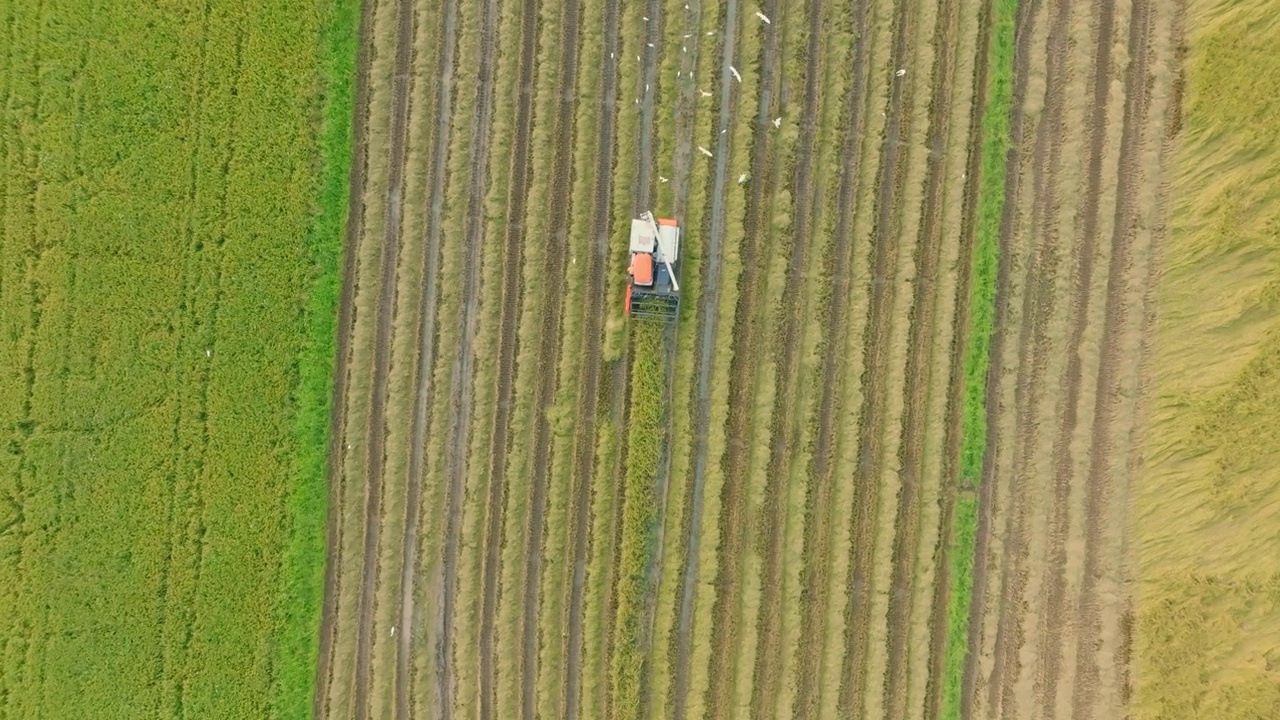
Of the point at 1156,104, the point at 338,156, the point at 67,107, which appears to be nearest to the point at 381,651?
the point at 338,156

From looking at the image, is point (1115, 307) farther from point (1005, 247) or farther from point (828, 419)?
point (828, 419)

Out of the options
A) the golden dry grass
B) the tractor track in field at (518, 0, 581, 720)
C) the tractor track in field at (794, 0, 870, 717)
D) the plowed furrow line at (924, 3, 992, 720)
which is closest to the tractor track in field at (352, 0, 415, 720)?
the tractor track in field at (518, 0, 581, 720)

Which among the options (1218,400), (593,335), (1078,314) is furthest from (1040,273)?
(593,335)

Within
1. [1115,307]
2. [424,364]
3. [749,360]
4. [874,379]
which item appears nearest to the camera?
[1115,307]

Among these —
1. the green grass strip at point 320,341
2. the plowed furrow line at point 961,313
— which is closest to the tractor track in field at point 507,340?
the green grass strip at point 320,341

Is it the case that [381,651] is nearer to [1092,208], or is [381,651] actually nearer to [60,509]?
[60,509]

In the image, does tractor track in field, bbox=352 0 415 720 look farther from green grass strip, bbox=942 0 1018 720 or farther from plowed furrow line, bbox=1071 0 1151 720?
A: plowed furrow line, bbox=1071 0 1151 720
